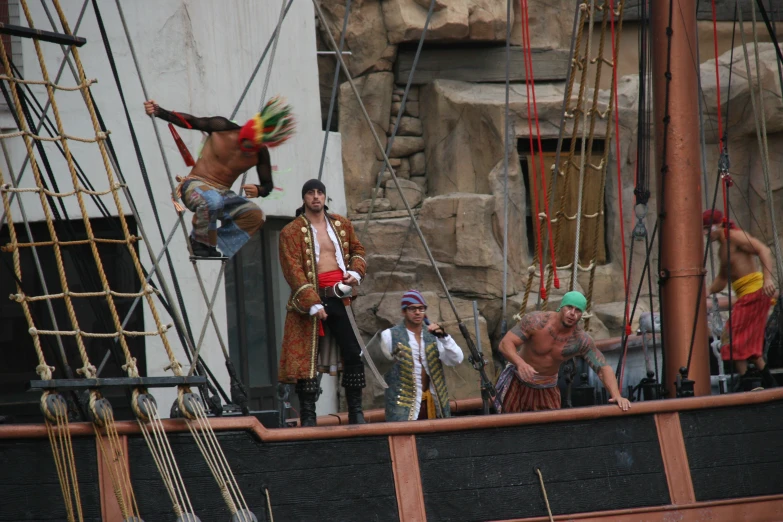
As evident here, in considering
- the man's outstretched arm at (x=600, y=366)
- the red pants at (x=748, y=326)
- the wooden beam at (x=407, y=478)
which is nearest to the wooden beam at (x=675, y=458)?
the man's outstretched arm at (x=600, y=366)

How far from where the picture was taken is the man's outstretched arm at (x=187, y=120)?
18.9 feet

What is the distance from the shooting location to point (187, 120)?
19.2 ft

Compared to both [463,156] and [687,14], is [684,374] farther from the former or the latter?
[463,156]

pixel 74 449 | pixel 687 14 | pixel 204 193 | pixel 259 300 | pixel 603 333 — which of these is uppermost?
pixel 687 14

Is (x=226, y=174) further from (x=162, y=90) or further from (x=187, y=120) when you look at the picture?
(x=162, y=90)

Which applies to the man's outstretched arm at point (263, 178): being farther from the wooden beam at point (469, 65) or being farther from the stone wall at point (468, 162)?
the wooden beam at point (469, 65)

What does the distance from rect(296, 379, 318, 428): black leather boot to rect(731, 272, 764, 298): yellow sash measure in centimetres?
391

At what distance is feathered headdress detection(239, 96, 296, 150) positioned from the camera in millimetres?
6008

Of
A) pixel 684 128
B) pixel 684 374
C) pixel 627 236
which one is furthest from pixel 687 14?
pixel 627 236

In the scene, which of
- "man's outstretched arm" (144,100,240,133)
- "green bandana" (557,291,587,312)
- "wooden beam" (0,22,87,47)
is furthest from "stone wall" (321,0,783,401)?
"wooden beam" (0,22,87,47)

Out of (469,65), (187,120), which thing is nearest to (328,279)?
(187,120)

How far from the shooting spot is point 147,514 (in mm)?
5223

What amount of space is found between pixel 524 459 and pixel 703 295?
6.47 feet

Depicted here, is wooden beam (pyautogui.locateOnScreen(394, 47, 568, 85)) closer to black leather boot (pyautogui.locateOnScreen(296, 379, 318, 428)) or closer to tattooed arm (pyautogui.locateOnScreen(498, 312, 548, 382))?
tattooed arm (pyautogui.locateOnScreen(498, 312, 548, 382))
